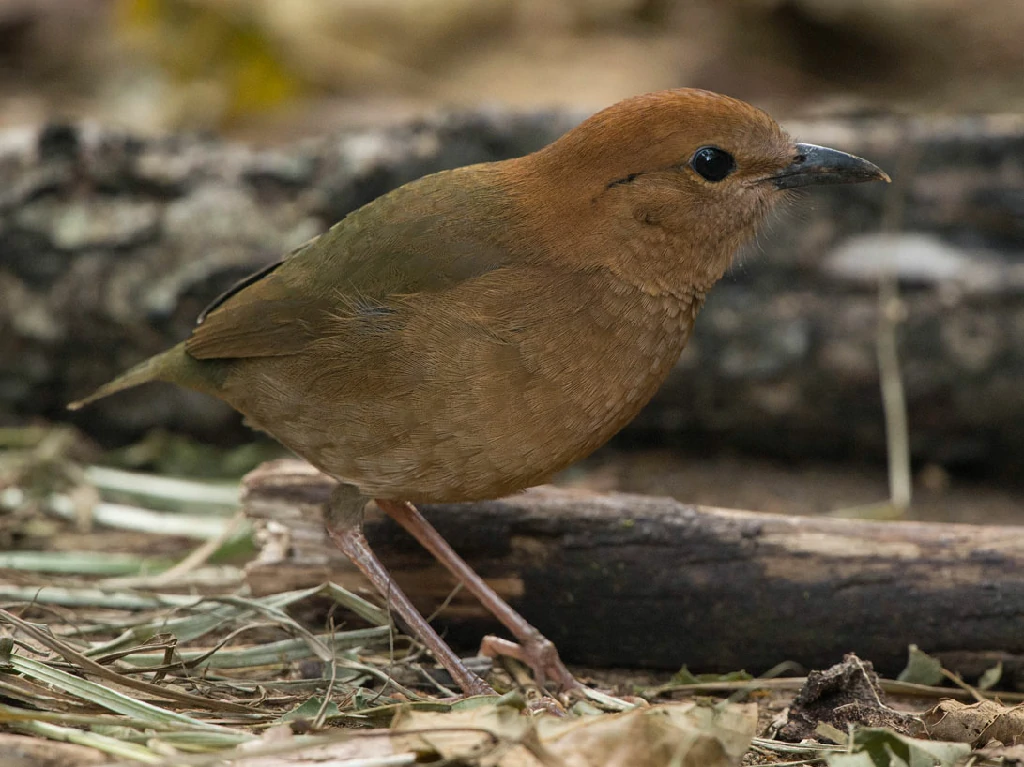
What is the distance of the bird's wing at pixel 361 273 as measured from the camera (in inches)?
153

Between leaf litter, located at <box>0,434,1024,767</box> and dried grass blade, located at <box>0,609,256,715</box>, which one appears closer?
leaf litter, located at <box>0,434,1024,767</box>

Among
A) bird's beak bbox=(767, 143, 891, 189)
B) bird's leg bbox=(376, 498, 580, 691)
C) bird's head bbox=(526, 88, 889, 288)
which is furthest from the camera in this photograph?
bird's leg bbox=(376, 498, 580, 691)

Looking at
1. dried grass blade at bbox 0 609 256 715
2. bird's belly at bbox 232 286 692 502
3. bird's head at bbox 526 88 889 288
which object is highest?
bird's head at bbox 526 88 889 288

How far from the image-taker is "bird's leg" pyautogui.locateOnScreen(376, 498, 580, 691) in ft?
13.3

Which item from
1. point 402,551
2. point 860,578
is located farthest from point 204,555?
point 860,578

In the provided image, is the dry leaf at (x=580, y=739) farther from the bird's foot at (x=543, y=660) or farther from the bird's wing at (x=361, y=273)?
the bird's wing at (x=361, y=273)

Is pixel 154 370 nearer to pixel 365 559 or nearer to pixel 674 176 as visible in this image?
pixel 365 559

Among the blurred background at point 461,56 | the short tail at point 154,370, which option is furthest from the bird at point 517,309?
the blurred background at point 461,56

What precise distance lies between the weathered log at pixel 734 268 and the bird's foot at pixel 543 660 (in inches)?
95.0

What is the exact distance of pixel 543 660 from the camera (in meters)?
4.04

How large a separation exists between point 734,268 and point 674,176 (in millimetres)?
2155

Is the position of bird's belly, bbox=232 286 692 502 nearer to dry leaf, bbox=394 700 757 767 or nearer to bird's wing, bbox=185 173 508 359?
bird's wing, bbox=185 173 508 359

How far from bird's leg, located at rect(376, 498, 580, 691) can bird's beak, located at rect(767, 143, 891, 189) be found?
168cm

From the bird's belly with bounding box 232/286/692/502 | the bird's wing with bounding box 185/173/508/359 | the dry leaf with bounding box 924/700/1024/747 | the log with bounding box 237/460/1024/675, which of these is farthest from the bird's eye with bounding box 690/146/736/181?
the dry leaf with bounding box 924/700/1024/747
